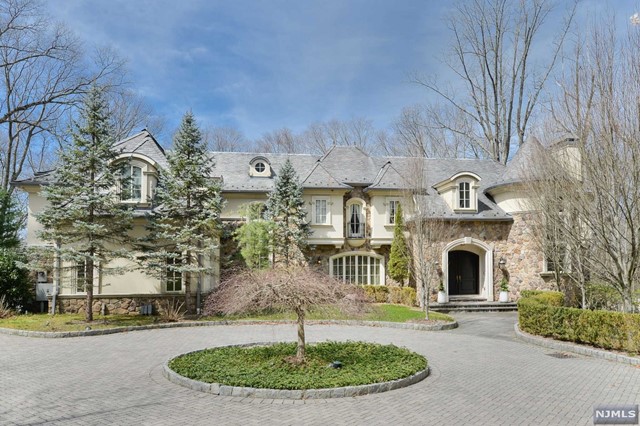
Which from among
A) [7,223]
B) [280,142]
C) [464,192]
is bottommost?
[7,223]

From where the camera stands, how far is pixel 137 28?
15.1 meters

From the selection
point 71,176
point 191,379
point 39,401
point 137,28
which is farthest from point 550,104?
point 71,176

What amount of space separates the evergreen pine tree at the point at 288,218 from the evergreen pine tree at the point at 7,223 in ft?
39.6

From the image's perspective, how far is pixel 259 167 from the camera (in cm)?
2152

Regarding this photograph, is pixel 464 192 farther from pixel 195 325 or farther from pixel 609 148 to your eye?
pixel 195 325

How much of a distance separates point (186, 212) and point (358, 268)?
30.2 ft

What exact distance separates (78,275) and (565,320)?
58.4 ft

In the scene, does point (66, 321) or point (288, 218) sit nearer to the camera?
point (66, 321)

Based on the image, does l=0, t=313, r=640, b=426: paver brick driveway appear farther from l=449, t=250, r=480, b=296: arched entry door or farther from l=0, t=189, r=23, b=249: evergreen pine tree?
l=449, t=250, r=480, b=296: arched entry door

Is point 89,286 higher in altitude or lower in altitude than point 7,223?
lower

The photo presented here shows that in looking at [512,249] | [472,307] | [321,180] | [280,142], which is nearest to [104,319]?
[321,180]

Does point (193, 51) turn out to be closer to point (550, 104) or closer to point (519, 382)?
point (550, 104)

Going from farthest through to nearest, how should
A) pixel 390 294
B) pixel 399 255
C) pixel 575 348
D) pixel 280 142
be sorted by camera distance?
pixel 280 142 → pixel 390 294 → pixel 399 255 → pixel 575 348

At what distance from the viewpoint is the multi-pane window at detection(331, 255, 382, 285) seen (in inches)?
820
